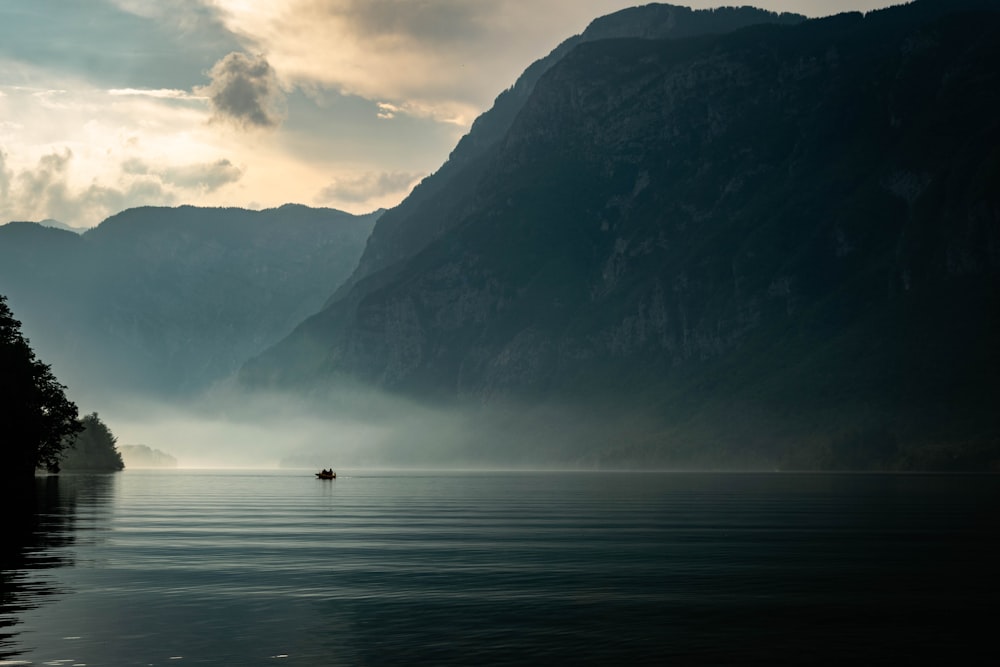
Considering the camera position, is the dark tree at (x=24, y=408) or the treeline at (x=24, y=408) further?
the treeline at (x=24, y=408)

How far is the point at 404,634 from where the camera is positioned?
38062 millimetres

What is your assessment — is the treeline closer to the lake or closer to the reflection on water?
the reflection on water

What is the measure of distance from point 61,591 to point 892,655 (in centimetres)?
3122

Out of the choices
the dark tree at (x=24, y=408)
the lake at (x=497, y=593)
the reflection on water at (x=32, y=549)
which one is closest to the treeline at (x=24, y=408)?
the dark tree at (x=24, y=408)

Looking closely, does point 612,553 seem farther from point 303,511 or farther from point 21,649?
point 303,511

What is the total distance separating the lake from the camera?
115ft

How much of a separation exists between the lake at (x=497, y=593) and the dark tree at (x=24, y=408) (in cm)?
6129

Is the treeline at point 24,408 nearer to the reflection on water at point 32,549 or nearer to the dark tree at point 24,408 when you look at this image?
the dark tree at point 24,408

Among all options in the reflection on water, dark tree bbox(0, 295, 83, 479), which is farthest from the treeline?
the reflection on water

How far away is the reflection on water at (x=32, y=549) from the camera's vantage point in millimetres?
42031

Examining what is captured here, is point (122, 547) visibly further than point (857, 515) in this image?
No

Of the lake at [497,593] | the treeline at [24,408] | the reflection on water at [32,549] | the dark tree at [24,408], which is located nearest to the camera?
the lake at [497,593]

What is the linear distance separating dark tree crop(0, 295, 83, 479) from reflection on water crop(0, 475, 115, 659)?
2416cm

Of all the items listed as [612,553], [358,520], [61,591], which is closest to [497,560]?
[612,553]
